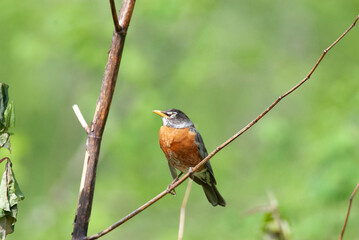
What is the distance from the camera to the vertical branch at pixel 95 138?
2.32 meters

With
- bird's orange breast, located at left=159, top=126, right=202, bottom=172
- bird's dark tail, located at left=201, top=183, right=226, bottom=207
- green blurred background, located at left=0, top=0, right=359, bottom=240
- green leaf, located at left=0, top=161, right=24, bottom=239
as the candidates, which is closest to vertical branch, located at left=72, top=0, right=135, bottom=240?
green leaf, located at left=0, top=161, right=24, bottom=239

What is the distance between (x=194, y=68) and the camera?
11.1 metres

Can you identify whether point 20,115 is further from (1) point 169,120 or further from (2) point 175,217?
(1) point 169,120

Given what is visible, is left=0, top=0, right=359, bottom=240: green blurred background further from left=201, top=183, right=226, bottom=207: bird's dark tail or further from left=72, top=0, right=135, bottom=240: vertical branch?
left=72, top=0, right=135, bottom=240: vertical branch

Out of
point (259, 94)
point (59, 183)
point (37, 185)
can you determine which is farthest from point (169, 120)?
point (259, 94)

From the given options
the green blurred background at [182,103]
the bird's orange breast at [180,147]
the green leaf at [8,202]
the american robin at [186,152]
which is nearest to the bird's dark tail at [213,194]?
the american robin at [186,152]

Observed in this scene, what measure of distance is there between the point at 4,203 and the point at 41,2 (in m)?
10.1

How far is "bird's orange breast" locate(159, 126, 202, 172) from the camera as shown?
4707 mm

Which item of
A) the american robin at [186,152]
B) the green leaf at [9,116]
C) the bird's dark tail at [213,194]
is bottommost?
the bird's dark tail at [213,194]

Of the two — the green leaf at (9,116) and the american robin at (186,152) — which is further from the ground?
the green leaf at (9,116)

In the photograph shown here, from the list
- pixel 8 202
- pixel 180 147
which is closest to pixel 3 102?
pixel 8 202

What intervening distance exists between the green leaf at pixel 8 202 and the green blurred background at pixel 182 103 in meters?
4.70

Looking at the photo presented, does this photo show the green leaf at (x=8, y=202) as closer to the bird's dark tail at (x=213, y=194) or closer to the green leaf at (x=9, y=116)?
the green leaf at (x=9, y=116)

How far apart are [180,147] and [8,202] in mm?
2579
